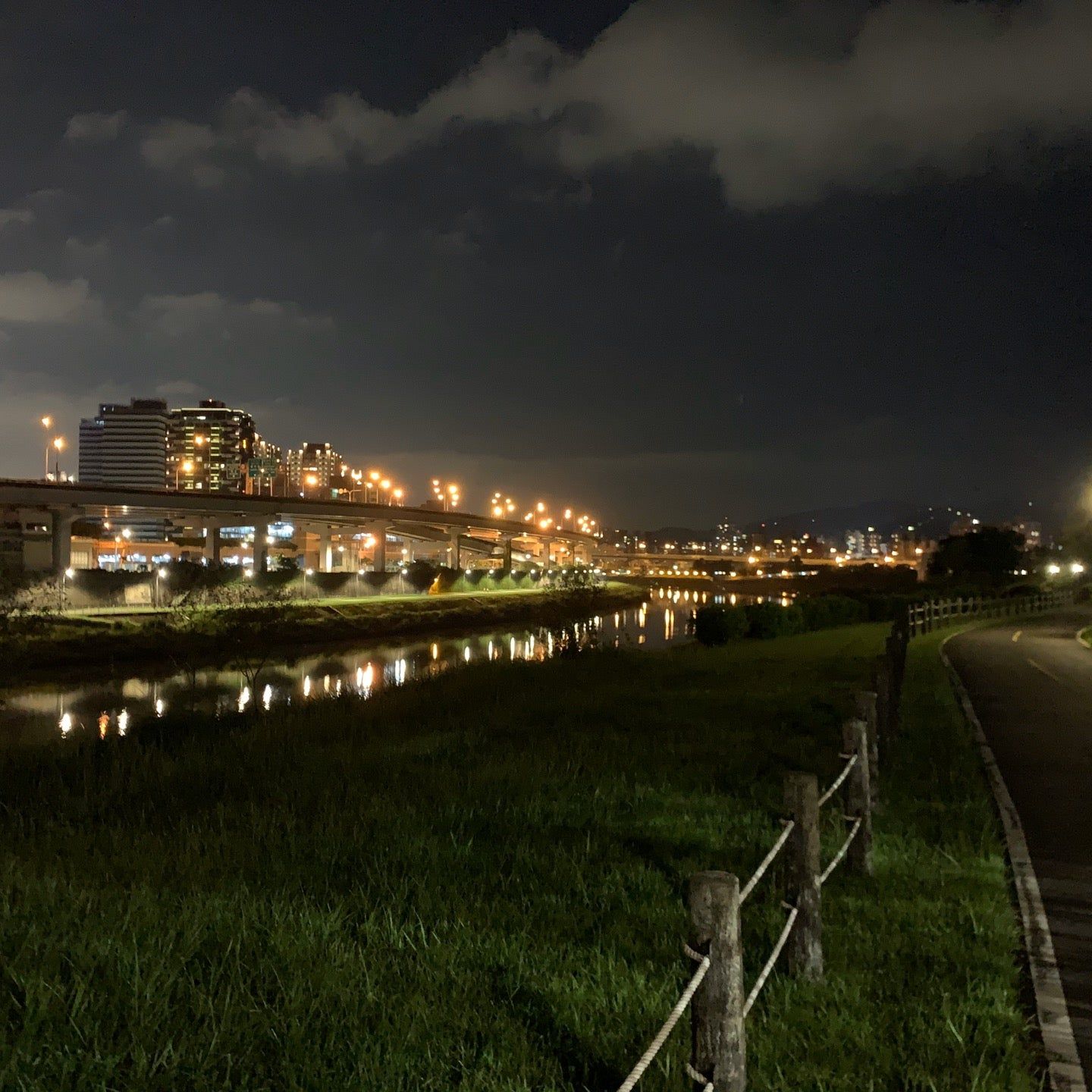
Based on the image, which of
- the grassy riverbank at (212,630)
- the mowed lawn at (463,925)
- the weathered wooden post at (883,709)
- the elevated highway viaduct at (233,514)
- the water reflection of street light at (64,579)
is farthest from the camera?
the elevated highway viaduct at (233,514)

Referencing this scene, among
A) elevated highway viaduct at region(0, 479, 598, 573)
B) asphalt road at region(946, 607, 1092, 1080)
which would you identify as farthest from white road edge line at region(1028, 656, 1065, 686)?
elevated highway viaduct at region(0, 479, 598, 573)

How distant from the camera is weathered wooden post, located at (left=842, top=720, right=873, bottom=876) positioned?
7.69 meters

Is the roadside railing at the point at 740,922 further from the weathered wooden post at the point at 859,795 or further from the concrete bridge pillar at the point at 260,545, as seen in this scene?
the concrete bridge pillar at the point at 260,545

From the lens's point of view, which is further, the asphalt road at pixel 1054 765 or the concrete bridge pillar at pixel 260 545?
the concrete bridge pillar at pixel 260 545

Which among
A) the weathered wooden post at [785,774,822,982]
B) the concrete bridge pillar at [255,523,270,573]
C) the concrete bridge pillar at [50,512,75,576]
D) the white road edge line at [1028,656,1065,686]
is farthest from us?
the concrete bridge pillar at [255,523,270,573]

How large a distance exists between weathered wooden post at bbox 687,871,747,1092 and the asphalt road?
226 centimetres

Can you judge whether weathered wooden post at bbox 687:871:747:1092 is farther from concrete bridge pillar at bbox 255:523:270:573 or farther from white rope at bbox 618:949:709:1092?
concrete bridge pillar at bbox 255:523:270:573

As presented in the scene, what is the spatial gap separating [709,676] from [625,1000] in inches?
733

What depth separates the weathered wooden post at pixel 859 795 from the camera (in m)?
7.69

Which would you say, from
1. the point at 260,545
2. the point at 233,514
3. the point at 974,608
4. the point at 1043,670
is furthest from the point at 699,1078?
the point at 233,514

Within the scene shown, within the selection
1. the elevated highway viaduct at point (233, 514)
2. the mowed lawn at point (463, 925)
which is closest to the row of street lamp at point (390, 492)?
the elevated highway viaduct at point (233, 514)

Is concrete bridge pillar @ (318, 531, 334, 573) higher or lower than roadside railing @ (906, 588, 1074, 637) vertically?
higher

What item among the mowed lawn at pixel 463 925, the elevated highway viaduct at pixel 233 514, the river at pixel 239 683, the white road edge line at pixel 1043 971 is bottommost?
the river at pixel 239 683

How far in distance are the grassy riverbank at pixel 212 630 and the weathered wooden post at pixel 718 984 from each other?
26262 mm
